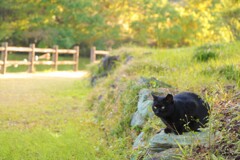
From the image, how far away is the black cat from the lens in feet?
14.2

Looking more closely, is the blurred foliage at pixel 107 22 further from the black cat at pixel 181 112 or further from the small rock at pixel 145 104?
the black cat at pixel 181 112

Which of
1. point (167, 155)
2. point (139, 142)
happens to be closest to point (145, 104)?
point (139, 142)

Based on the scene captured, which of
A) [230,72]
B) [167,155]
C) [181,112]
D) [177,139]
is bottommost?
[167,155]

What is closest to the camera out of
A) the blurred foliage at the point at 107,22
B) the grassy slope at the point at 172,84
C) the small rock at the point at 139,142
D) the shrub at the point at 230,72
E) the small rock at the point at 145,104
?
the grassy slope at the point at 172,84

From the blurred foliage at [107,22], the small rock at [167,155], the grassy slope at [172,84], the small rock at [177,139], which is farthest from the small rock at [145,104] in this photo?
the blurred foliage at [107,22]

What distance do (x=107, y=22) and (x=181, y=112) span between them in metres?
25.9

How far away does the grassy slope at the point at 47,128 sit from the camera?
5.61 m

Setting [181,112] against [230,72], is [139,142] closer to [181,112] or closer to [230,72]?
[181,112]

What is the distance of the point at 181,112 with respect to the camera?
4.42m

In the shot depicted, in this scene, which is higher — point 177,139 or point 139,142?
point 177,139

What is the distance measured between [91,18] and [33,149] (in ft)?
74.4

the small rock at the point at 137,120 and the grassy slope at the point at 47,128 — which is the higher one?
the small rock at the point at 137,120

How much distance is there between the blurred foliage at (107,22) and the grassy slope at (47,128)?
15.2m

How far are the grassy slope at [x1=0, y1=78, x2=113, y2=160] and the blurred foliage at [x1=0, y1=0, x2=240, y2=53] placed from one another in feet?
50.0
